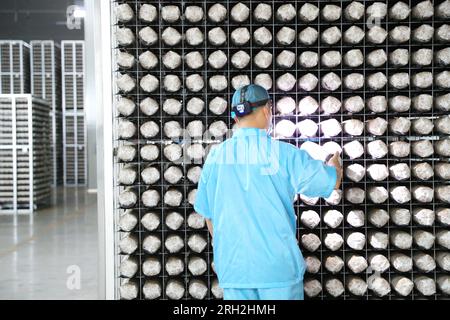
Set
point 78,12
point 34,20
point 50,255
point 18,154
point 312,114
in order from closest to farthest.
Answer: point 312,114
point 78,12
point 50,255
point 18,154
point 34,20

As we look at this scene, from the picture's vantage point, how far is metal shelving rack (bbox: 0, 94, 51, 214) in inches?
387

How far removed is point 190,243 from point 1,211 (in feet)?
26.9

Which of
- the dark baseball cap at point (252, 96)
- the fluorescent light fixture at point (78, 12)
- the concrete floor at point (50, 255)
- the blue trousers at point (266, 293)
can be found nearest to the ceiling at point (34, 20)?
the concrete floor at point (50, 255)

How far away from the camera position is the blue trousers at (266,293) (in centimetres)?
238

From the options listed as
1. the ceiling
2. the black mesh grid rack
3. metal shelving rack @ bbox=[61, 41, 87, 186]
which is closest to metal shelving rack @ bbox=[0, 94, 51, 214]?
metal shelving rack @ bbox=[61, 41, 87, 186]

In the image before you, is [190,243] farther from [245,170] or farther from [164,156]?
[245,170]

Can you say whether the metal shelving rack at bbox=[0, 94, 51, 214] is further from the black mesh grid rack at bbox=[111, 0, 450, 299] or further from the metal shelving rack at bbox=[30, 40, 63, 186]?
the black mesh grid rack at bbox=[111, 0, 450, 299]

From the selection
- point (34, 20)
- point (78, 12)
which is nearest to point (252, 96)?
point (78, 12)

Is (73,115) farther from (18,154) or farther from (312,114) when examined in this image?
(312,114)

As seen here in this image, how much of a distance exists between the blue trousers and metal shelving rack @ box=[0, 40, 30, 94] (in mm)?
11903

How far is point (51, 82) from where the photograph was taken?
14219 millimetres

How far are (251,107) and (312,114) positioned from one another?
784 millimetres
